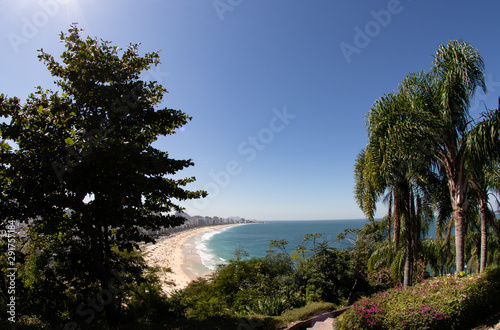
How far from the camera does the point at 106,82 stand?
636 centimetres

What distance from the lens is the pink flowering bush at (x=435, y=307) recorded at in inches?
203

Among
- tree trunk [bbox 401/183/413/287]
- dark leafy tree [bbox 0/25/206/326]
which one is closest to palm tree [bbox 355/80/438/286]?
tree trunk [bbox 401/183/413/287]

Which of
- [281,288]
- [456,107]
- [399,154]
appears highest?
[456,107]

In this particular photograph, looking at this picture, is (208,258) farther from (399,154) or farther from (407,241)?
(399,154)

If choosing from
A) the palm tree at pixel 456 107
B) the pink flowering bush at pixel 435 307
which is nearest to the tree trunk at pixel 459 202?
the palm tree at pixel 456 107

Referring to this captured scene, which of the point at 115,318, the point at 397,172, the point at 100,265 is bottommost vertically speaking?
the point at 115,318

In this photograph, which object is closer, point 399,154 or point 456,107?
point 456,107

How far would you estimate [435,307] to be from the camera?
5.28m

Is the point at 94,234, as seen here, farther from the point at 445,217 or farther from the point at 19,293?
the point at 445,217

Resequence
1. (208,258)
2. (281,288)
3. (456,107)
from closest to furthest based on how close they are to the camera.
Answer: (456,107), (281,288), (208,258)

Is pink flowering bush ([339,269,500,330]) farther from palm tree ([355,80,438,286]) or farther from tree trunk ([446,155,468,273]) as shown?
palm tree ([355,80,438,286])

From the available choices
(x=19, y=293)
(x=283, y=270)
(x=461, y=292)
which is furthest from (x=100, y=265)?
(x=283, y=270)

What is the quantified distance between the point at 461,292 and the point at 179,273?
34463 millimetres

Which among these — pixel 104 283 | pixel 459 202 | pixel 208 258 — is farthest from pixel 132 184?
pixel 208 258
